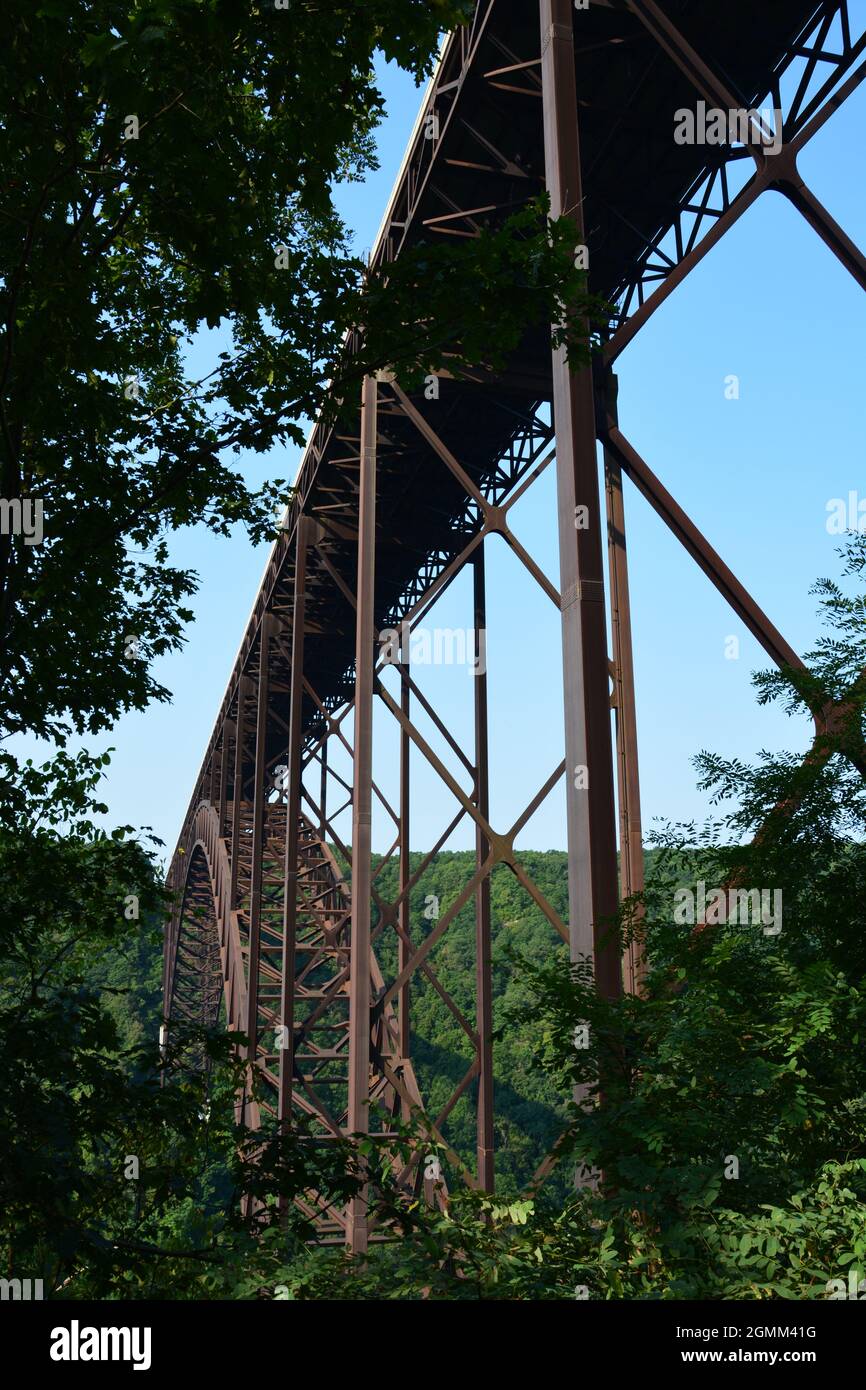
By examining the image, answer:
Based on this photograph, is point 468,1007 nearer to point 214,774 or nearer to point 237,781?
point 214,774

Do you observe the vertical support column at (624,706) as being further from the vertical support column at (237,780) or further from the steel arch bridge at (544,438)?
the vertical support column at (237,780)

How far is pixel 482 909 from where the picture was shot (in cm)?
1778

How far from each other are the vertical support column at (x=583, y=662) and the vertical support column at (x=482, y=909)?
847cm

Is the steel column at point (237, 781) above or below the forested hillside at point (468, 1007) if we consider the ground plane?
above

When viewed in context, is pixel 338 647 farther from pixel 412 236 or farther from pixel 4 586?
pixel 4 586

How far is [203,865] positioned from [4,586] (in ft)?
180

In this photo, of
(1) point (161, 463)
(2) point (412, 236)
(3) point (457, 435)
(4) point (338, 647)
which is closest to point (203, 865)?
(4) point (338, 647)

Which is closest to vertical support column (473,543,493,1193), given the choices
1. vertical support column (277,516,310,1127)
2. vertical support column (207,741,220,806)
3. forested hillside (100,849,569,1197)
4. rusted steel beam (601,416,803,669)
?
vertical support column (277,516,310,1127)

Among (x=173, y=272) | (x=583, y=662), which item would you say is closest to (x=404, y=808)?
(x=583, y=662)

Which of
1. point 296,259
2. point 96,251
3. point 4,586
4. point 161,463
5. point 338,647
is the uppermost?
point 338,647

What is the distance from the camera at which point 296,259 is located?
6871mm

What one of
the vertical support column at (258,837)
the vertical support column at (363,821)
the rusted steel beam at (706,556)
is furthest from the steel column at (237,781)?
the rusted steel beam at (706,556)

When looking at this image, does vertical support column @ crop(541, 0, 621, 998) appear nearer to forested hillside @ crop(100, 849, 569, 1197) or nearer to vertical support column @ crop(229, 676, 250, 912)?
vertical support column @ crop(229, 676, 250, 912)

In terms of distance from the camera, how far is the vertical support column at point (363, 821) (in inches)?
550
